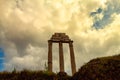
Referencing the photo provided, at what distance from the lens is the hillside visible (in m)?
13.1

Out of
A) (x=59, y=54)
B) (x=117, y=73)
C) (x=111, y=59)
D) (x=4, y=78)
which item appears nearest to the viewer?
(x=117, y=73)

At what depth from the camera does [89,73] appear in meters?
13.5

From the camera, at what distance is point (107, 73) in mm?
13289

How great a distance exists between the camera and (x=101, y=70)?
1352 centimetres

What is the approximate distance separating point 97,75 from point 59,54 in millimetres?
34331

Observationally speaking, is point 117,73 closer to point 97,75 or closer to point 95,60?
point 97,75

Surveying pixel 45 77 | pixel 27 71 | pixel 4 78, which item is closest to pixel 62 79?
pixel 45 77

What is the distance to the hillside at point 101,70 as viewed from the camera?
13.1m

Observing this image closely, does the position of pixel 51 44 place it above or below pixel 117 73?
above

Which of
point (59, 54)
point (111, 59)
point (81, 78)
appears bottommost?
point (81, 78)

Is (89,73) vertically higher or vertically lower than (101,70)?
lower

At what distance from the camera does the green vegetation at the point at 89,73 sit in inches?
521

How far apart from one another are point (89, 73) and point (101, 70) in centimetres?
63

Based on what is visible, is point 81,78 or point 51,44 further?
point 51,44
